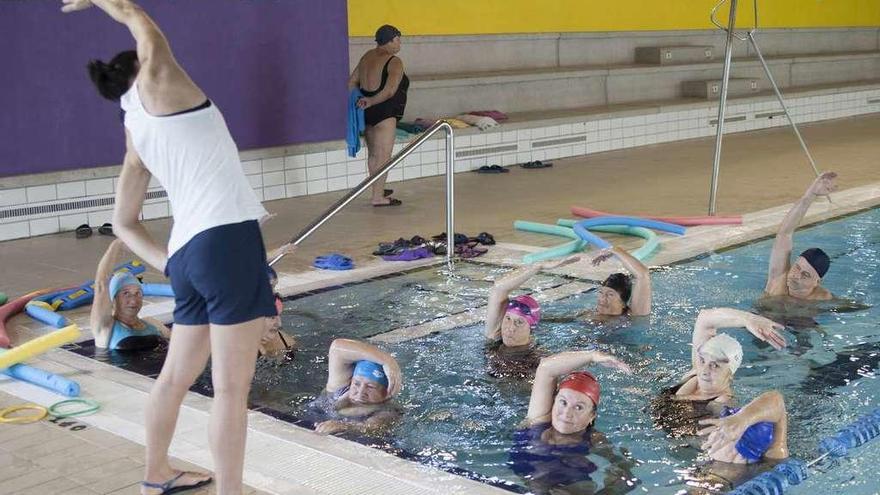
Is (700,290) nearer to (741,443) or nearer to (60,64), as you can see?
(741,443)

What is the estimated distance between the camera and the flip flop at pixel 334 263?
8.12 metres

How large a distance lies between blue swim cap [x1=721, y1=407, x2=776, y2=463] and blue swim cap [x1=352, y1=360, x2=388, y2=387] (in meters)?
1.67

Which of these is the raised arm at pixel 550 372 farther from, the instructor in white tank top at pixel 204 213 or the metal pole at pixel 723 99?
the metal pole at pixel 723 99

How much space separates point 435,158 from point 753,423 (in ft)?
29.0

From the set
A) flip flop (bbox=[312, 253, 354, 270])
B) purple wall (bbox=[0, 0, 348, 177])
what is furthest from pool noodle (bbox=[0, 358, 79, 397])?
purple wall (bbox=[0, 0, 348, 177])

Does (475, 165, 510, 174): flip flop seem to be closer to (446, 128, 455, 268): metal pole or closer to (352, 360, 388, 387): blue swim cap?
(446, 128, 455, 268): metal pole

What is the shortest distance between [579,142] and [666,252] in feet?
21.0

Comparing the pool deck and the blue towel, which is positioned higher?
the blue towel

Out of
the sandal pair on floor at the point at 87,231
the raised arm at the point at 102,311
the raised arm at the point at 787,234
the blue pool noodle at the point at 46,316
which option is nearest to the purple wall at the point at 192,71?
the sandal pair on floor at the point at 87,231

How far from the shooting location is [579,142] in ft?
48.7

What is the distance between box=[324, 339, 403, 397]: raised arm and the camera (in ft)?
17.1

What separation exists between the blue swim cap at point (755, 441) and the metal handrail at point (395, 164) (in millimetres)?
2841

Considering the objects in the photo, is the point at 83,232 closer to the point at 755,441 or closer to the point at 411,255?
the point at 411,255

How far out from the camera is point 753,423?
4418mm
